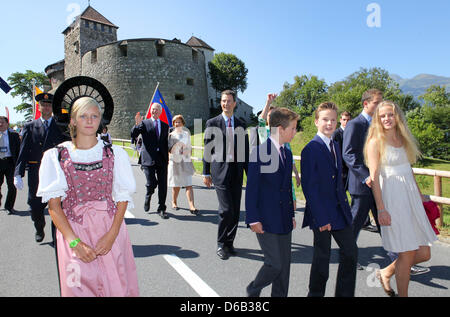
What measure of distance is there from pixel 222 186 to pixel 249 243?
1.13 m

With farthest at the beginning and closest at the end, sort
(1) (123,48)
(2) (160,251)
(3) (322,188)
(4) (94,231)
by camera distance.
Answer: (1) (123,48) < (2) (160,251) < (3) (322,188) < (4) (94,231)

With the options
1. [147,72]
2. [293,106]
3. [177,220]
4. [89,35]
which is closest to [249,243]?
[177,220]

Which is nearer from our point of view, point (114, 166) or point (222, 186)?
point (114, 166)

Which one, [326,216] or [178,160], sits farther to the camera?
[178,160]

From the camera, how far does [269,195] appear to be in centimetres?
287

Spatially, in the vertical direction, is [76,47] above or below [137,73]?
above

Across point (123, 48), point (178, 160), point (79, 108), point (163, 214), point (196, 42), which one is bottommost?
point (163, 214)

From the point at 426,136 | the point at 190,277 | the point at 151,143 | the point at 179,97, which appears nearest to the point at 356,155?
the point at 190,277

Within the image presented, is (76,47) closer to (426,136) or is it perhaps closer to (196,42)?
(196,42)

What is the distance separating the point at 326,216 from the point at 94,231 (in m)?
1.89

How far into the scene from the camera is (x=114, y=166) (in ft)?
7.84
